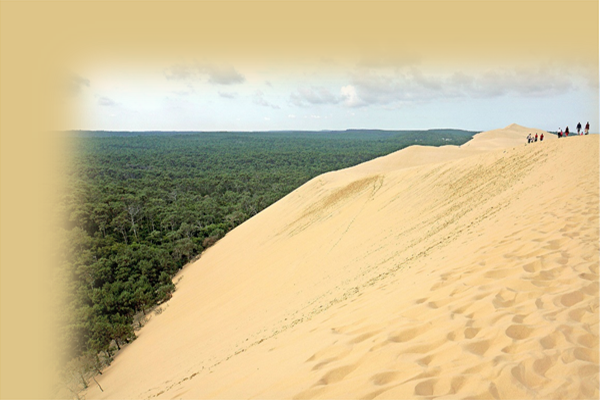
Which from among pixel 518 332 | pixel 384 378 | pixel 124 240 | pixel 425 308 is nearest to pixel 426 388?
pixel 384 378

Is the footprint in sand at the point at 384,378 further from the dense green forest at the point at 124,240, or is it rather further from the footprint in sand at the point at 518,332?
the dense green forest at the point at 124,240

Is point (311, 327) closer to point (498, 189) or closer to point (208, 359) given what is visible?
point (208, 359)

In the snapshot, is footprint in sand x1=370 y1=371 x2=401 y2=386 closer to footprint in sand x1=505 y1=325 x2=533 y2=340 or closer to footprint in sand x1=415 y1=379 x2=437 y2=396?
footprint in sand x1=415 y1=379 x2=437 y2=396

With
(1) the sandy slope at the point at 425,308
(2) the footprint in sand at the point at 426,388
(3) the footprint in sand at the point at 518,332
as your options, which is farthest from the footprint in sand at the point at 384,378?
(3) the footprint in sand at the point at 518,332

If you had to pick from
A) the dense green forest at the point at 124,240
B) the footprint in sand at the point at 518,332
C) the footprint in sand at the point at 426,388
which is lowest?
the dense green forest at the point at 124,240

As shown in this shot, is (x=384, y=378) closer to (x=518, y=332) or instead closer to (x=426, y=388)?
(x=426, y=388)

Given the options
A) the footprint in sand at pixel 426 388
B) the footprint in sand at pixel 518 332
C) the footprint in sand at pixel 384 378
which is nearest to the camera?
the footprint in sand at pixel 426 388

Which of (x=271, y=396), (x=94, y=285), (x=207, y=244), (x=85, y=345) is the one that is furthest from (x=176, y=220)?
(x=271, y=396)

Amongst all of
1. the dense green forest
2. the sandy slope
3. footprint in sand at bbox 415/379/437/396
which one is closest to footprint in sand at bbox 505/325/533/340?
the sandy slope

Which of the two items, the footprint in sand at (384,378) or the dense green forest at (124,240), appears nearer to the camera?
the footprint in sand at (384,378)
